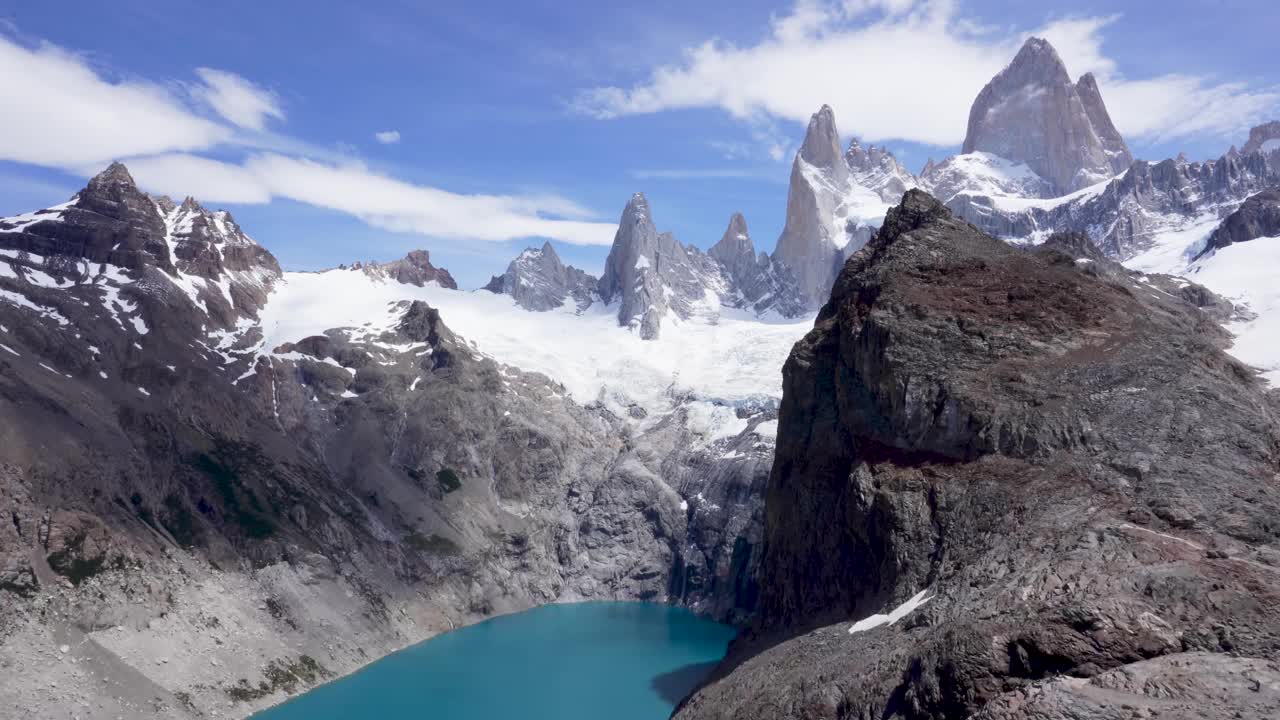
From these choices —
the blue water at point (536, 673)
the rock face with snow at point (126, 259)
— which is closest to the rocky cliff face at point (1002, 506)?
the blue water at point (536, 673)

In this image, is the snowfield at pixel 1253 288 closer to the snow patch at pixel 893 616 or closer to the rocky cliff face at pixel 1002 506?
the rocky cliff face at pixel 1002 506

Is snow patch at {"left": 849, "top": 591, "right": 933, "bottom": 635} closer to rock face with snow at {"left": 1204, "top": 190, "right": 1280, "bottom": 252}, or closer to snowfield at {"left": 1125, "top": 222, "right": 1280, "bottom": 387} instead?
snowfield at {"left": 1125, "top": 222, "right": 1280, "bottom": 387}

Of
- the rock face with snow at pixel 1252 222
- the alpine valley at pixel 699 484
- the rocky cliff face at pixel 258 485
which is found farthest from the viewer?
the rock face with snow at pixel 1252 222

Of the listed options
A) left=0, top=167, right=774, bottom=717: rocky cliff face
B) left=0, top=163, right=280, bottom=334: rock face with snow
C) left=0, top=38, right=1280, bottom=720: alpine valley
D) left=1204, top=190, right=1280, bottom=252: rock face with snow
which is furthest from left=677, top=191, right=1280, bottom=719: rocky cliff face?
left=1204, top=190, right=1280, bottom=252: rock face with snow

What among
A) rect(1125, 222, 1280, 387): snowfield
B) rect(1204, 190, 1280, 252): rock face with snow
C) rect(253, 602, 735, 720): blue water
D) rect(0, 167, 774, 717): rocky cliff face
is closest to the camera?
rect(0, 167, 774, 717): rocky cliff face

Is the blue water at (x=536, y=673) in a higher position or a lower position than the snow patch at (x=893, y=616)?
lower

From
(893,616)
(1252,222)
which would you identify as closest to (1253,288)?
(1252,222)
